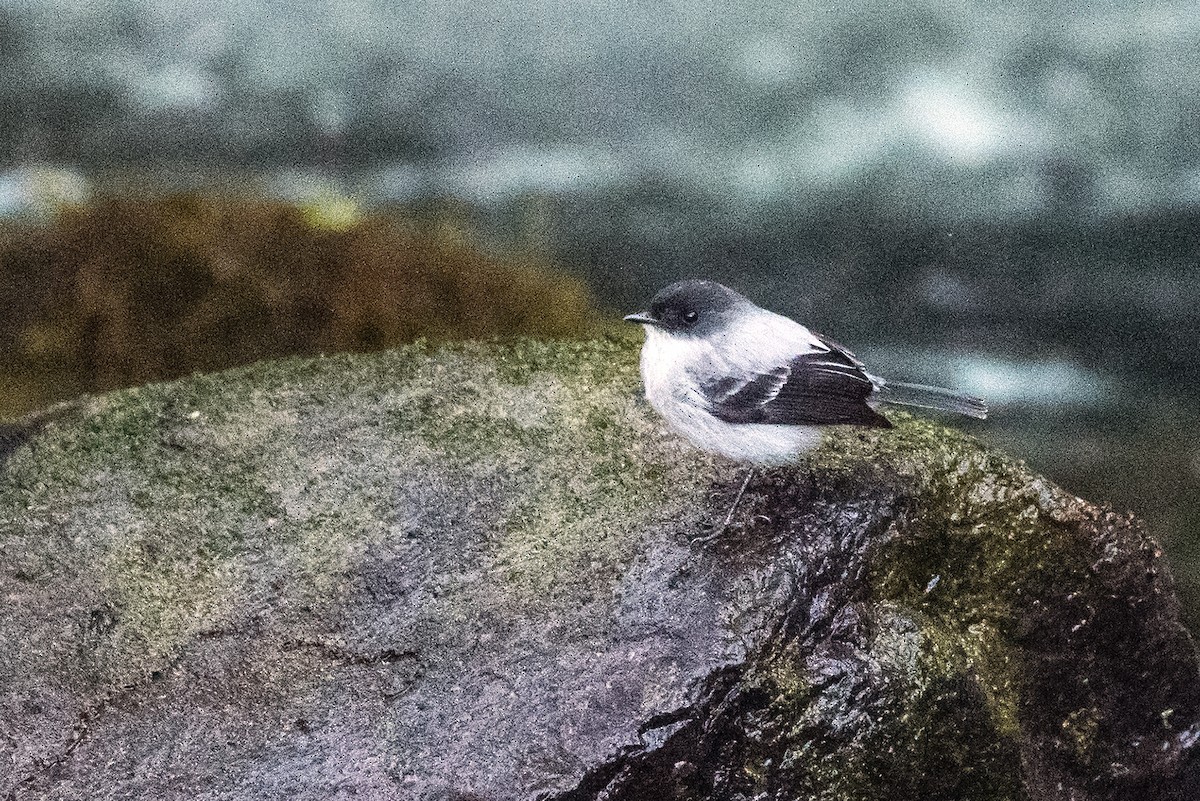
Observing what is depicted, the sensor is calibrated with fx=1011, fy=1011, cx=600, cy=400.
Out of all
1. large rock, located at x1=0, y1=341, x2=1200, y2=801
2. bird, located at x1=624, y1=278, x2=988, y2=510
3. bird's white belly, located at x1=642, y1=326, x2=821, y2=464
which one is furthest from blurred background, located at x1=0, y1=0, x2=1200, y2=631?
bird's white belly, located at x1=642, y1=326, x2=821, y2=464

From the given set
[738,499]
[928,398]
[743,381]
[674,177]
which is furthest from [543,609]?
[674,177]

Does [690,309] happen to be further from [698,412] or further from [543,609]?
[543,609]

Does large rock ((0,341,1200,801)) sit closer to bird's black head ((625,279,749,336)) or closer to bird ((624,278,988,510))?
bird ((624,278,988,510))

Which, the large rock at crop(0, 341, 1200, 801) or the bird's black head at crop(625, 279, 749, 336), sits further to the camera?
the bird's black head at crop(625, 279, 749, 336)

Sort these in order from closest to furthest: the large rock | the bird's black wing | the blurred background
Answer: the large rock, the bird's black wing, the blurred background

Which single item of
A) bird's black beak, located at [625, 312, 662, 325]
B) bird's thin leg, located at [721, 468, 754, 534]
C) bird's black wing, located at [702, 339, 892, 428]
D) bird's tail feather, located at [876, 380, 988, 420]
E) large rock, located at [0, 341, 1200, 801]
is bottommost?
large rock, located at [0, 341, 1200, 801]

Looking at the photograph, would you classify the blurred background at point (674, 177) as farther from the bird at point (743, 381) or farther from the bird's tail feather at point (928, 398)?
the bird at point (743, 381)

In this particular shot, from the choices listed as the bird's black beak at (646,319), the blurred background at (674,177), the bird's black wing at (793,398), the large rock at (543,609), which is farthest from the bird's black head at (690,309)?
the blurred background at (674,177)
